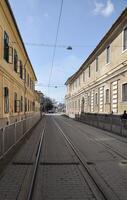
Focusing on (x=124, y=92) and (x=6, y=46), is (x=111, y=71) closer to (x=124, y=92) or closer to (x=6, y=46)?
(x=124, y=92)

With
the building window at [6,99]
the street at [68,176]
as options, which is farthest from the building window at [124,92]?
the street at [68,176]

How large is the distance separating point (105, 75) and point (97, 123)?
5362mm

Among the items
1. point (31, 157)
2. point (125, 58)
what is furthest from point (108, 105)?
point (31, 157)

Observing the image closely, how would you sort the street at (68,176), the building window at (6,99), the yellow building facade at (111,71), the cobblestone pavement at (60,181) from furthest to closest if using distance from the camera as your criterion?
the yellow building facade at (111,71)
the building window at (6,99)
the street at (68,176)
the cobblestone pavement at (60,181)

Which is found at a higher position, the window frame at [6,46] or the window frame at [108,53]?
the window frame at [108,53]

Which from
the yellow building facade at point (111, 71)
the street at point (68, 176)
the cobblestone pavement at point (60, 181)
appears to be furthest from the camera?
the yellow building facade at point (111, 71)

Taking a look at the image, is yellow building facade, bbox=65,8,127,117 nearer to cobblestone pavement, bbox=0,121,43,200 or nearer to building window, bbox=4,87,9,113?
building window, bbox=4,87,9,113

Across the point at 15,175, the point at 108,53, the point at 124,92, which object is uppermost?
the point at 108,53

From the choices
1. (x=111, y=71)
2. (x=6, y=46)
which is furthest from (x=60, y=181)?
(x=111, y=71)

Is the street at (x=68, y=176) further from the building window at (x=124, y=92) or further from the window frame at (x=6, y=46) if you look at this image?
the building window at (x=124, y=92)

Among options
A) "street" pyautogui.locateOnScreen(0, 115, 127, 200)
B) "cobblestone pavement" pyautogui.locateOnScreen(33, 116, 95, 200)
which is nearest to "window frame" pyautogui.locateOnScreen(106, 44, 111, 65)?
"street" pyautogui.locateOnScreen(0, 115, 127, 200)

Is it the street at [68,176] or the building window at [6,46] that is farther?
the building window at [6,46]

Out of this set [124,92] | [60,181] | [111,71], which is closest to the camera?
[60,181]

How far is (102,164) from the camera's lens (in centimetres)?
947
